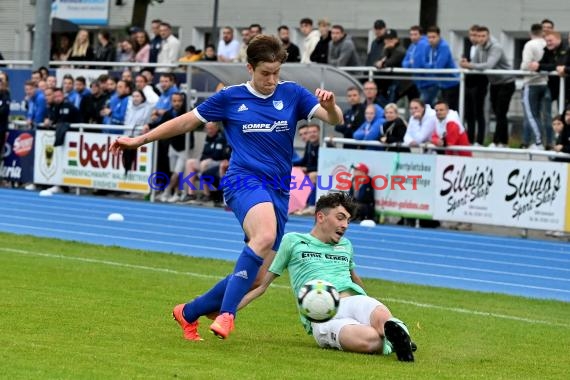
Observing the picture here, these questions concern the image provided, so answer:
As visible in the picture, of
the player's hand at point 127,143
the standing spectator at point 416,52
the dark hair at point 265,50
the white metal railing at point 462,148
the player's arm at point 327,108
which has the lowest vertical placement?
the player's hand at point 127,143

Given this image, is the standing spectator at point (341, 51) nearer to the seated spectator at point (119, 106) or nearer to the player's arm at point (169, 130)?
the seated spectator at point (119, 106)

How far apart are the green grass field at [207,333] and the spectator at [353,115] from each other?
8195mm

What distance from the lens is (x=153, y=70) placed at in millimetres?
28453

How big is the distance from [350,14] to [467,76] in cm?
1930

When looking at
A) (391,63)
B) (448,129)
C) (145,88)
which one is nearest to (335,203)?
(448,129)

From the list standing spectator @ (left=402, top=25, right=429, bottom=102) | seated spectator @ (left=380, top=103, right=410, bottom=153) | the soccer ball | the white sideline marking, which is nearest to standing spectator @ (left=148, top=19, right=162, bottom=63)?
Result: standing spectator @ (left=402, top=25, right=429, bottom=102)

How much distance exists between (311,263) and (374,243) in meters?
10.1

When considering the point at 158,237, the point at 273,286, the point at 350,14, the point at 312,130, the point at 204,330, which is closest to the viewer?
the point at 204,330

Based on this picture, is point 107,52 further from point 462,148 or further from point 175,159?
point 462,148

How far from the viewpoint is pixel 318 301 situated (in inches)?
352

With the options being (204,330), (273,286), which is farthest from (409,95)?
(204,330)

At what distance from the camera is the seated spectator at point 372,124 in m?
22.8

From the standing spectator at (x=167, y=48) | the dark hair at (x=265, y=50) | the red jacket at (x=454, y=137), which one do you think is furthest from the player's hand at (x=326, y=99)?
the standing spectator at (x=167, y=48)

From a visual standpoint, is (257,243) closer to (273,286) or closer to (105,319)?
(105,319)
